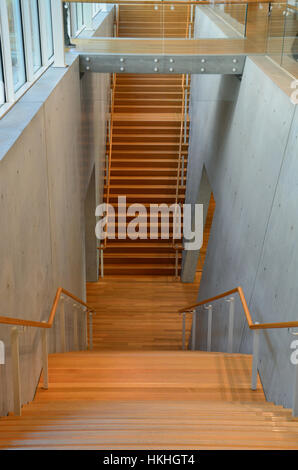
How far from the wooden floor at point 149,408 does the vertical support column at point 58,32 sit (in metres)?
3.32

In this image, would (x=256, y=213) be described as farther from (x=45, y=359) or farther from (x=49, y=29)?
(x=49, y=29)

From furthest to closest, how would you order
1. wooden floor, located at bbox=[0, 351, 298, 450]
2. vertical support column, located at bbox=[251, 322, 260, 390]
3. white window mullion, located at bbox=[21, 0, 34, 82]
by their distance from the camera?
white window mullion, located at bbox=[21, 0, 34, 82], vertical support column, located at bbox=[251, 322, 260, 390], wooden floor, located at bbox=[0, 351, 298, 450]

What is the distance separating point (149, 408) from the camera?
3.76m

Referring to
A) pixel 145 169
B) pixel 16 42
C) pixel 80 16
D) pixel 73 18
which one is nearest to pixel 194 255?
pixel 145 169

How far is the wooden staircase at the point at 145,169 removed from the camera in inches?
458

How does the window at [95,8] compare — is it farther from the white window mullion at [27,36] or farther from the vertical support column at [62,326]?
the vertical support column at [62,326]

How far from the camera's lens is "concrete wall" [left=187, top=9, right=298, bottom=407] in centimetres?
429

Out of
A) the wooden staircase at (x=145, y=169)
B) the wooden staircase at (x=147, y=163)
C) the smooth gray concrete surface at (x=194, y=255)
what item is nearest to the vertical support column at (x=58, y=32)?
the wooden staircase at (x=147, y=163)

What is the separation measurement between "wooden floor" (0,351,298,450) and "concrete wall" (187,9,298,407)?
0.42m

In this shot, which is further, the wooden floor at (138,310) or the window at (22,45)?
the wooden floor at (138,310)

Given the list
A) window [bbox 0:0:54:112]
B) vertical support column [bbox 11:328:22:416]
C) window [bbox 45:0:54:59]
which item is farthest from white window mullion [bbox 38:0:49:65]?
vertical support column [bbox 11:328:22:416]

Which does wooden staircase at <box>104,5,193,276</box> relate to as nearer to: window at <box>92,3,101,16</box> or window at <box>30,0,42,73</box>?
window at <box>92,3,101,16</box>

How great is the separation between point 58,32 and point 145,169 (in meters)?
6.37

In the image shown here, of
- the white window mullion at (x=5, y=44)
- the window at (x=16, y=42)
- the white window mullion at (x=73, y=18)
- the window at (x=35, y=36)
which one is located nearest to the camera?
the white window mullion at (x=5, y=44)
